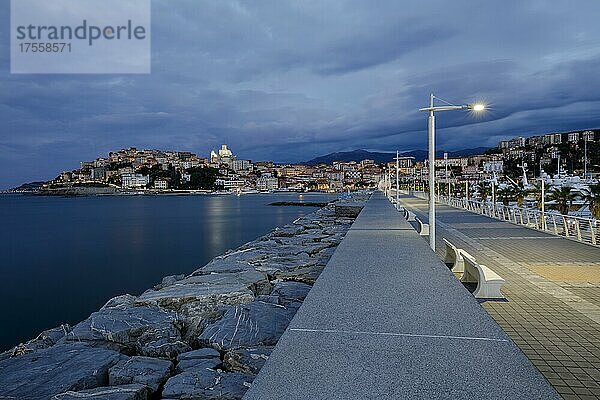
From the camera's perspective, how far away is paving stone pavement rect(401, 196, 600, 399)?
3.49 metres

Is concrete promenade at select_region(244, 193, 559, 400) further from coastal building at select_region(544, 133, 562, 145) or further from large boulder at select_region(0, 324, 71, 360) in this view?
coastal building at select_region(544, 133, 562, 145)

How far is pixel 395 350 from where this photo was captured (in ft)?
8.37

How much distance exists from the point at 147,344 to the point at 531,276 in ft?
18.4

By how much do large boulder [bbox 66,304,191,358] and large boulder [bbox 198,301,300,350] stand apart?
1.06 ft

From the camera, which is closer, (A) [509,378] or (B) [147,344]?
(A) [509,378]

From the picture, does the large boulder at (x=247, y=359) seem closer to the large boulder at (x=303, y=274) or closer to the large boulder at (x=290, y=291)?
the large boulder at (x=290, y=291)

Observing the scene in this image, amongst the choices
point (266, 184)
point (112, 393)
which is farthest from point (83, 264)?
point (266, 184)

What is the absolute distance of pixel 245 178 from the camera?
15350 centimetres

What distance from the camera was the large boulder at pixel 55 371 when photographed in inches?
133

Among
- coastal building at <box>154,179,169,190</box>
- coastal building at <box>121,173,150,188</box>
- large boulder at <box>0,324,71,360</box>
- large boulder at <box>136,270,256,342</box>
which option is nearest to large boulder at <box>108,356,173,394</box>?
large boulder at <box>136,270,256,342</box>

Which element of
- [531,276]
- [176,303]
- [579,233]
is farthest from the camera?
[579,233]

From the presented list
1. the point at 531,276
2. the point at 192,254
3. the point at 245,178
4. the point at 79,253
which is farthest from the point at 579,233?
the point at 245,178

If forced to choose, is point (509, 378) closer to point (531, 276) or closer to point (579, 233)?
point (531, 276)

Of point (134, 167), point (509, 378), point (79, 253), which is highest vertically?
point (134, 167)
